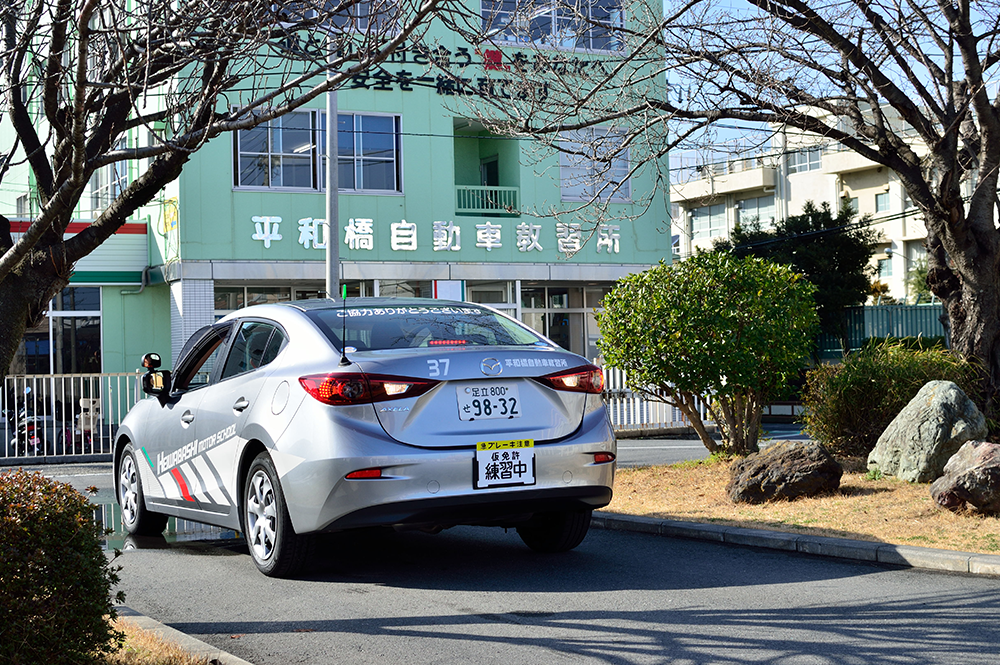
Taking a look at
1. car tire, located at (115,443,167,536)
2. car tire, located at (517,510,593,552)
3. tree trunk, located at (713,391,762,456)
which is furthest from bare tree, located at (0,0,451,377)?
tree trunk, located at (713,391,762,456)

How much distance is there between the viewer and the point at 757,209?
60.4 m

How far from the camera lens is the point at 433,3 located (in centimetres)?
486

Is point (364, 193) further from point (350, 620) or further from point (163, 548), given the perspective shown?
point (350, 620)

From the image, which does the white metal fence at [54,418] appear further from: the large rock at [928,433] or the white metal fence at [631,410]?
the large rock at [928,433]

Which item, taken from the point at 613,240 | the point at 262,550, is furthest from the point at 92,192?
the point at 262,550

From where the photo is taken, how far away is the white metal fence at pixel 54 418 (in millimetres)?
17688

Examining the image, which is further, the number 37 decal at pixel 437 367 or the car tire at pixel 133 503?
the car tire at pixel 133 503

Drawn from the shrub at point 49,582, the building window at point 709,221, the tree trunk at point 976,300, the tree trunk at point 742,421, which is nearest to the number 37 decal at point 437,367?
the shrub at point 49,582

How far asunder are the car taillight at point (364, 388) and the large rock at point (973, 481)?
4181 mm

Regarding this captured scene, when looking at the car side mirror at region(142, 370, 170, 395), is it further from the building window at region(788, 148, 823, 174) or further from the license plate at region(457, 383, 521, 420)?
the building window at region(788, 148, 823, 174)

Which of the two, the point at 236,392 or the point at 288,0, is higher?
the point at 288,0

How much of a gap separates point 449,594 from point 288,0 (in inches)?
130

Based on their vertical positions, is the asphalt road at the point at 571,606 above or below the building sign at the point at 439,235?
below

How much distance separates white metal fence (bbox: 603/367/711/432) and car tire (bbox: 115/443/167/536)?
39.8 feet
